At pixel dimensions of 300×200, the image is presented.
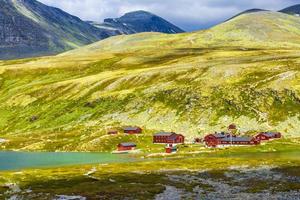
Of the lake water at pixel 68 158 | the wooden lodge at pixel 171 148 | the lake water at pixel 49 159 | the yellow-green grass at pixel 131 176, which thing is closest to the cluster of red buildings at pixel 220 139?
the wooden lodge at pixel 171 148

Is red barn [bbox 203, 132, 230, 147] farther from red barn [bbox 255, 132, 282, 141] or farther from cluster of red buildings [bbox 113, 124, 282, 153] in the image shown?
red barn [bbox 255, 132, 282, 141]

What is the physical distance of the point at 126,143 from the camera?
7421 inches

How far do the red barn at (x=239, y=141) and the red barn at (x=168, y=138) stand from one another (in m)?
17.4

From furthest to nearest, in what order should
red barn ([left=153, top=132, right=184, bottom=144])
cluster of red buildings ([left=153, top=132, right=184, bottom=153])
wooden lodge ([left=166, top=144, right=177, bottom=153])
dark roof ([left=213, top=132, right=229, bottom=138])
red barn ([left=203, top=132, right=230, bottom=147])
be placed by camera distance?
1. red barn ([left=153, top=132, right=184, bottom=144])
2. cluster of red buildings ([left=153, top=132, right=184, bottom=153])
3. dark roof ([left=213, top=132, right=229, bottom=138])
4. red barn ([left=203, top=132, right=230, bottom=147])
5. wooden lodge ([left=166, top=144, right=177, bottom=153])

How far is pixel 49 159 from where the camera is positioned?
170875 mm

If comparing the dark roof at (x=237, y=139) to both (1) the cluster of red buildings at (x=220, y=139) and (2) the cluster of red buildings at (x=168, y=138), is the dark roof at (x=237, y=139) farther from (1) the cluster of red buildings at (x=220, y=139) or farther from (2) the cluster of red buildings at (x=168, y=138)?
(2) the cluster of red buildings at (x=168, y=138)

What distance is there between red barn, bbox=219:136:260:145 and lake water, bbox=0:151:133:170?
138ft

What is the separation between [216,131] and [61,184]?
9896cm

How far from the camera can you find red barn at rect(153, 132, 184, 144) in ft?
636

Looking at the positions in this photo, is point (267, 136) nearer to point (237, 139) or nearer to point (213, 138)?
point (237, 139)

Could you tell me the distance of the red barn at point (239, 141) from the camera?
607 feet

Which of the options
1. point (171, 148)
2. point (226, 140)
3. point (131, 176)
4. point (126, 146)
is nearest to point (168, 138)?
point (126, 146)

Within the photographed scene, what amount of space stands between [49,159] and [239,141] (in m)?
70.9

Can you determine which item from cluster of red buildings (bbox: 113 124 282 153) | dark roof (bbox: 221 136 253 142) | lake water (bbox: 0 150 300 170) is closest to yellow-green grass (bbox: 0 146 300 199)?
lake water (bbox: 0 150 300 170)
